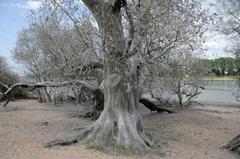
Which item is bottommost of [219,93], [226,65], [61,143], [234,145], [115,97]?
[234,145]

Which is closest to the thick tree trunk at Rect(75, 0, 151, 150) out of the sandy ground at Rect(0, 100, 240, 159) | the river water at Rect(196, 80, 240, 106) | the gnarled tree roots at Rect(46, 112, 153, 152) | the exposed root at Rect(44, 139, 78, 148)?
the gnarled tree roots at Rect(46, 112, 153, 152)

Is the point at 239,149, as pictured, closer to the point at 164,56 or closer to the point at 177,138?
the point at 177,138

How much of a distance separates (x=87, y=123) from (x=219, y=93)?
947 inches

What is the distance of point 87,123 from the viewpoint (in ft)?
51.1

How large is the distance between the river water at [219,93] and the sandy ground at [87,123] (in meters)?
13.9

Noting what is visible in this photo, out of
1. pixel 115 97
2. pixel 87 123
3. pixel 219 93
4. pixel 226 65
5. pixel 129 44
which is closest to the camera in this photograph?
pixel 129 44

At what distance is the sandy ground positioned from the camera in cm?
1002

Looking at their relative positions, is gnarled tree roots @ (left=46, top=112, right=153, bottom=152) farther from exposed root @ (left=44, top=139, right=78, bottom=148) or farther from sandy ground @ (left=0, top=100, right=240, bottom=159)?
sandy ground @ (left=0, top=100, right=240, bottom=159)

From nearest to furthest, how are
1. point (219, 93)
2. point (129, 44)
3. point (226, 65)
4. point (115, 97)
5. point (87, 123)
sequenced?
point (129, 44), point (115, 97), point (87, 123), point (226, 65), point (219, 93)

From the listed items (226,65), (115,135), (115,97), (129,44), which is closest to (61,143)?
(115,135)

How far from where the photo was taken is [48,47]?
20953 millimetres

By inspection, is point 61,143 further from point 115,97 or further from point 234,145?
point 234,145

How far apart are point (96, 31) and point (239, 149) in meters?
5.34

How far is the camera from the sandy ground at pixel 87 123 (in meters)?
10.0
